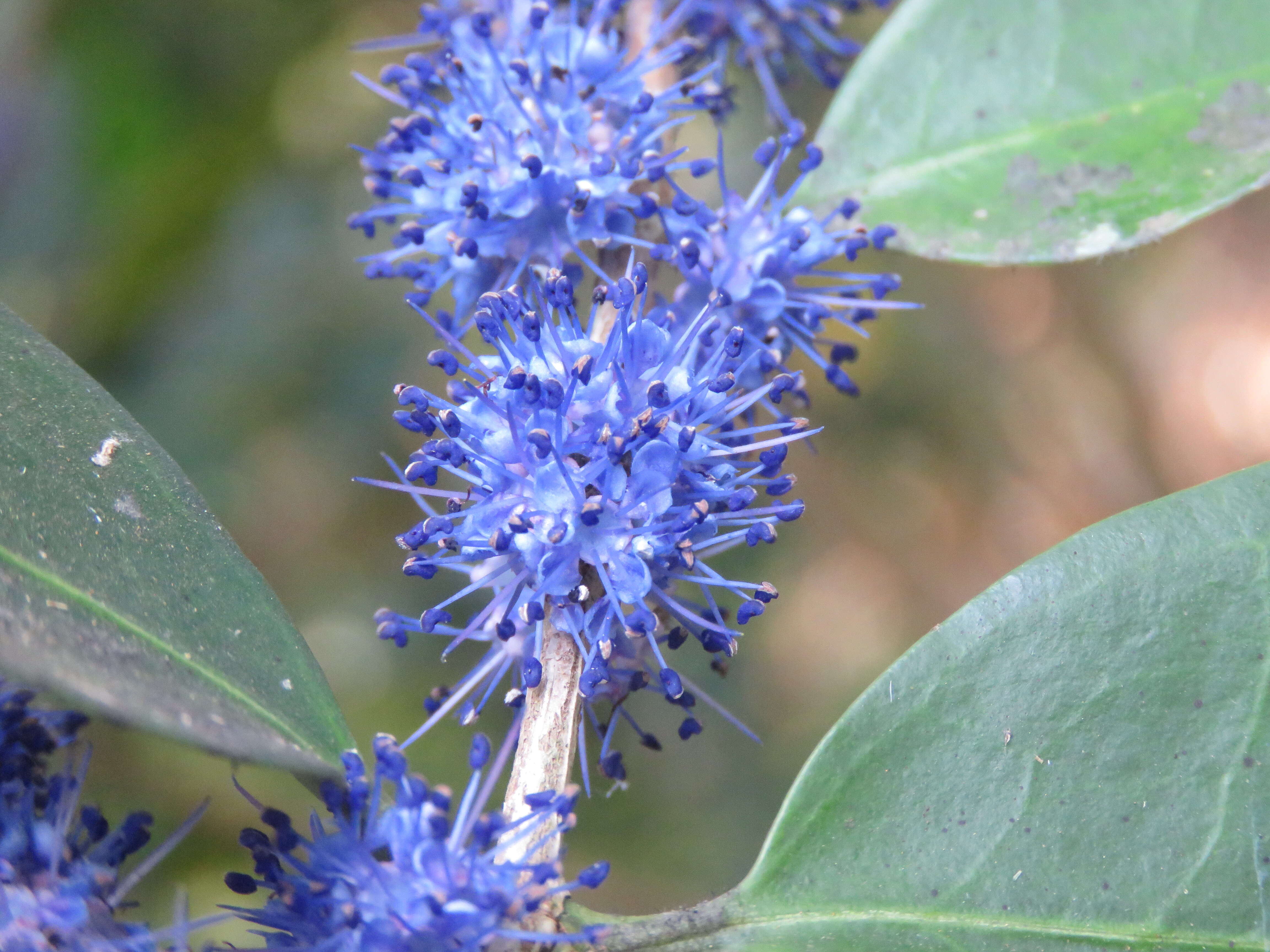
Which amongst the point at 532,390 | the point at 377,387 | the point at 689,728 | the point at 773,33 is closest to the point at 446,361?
the point at 532,390

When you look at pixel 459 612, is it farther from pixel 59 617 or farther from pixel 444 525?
pixel 59 617

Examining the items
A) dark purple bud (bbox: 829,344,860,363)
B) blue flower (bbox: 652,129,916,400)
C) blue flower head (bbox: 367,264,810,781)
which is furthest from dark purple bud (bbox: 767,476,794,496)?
dark purple bud (bbox: 829,344,860,363)

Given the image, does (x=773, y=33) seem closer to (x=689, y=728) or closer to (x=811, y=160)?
(x=811, y=160)

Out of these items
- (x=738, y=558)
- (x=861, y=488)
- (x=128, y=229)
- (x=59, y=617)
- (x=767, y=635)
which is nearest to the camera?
(x=59, y=617)

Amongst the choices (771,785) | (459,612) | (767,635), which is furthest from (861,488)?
(459,612)

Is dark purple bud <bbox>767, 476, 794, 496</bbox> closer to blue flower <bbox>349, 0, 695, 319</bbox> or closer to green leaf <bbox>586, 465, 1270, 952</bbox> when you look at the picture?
green leaf <bbox>586, 465, 1270, 952</bbox>

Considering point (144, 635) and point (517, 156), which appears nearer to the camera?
point (144, 635)

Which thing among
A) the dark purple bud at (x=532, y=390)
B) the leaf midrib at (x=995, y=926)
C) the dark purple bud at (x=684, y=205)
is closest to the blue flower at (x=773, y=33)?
the dark purple bud at (x=684, y=205)
